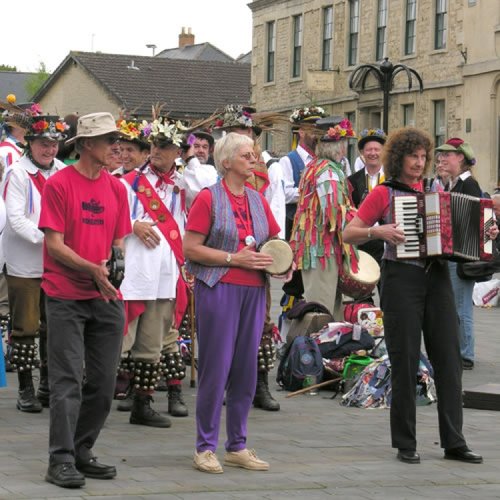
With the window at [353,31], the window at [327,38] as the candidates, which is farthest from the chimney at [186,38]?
the window at [353,31]

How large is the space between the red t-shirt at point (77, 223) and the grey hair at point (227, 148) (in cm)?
78

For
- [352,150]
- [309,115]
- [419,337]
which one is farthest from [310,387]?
[352,150]

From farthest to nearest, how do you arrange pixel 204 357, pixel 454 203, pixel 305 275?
pixel 305 275 → pixel 454 203 → pixel 204 357

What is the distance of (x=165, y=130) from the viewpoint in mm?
10219

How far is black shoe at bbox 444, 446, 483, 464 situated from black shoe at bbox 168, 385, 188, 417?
7.02 feet

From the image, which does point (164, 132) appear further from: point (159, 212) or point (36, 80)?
point (36, 80)

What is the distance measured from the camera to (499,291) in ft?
67.9

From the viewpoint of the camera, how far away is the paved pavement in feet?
25.8

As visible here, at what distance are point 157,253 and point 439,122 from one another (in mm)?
34071

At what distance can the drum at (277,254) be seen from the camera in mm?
8516

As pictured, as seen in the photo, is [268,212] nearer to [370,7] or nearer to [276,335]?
[276,335]

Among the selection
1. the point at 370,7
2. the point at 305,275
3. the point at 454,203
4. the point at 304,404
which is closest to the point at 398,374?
the point at 454,203

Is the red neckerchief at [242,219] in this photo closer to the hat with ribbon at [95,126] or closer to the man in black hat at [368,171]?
the hat with ribbon at [95,126]

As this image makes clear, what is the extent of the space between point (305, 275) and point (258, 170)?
7.01ft
